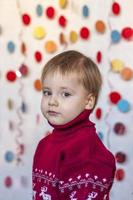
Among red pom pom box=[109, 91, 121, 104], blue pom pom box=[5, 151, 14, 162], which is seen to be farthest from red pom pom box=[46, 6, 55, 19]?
blue pom pom box=[5, 151, 14, 162]

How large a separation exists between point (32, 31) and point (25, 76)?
0.22 meters

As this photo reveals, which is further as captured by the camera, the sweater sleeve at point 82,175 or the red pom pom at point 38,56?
the red pom pom at point 38,56

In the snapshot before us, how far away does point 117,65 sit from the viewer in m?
2.07

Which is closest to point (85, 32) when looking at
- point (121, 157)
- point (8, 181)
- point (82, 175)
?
point (121, 157)

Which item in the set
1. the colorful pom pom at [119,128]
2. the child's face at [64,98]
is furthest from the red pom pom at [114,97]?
the child's face at [64,98]

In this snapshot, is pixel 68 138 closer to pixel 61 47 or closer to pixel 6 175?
A: pixel 61 47

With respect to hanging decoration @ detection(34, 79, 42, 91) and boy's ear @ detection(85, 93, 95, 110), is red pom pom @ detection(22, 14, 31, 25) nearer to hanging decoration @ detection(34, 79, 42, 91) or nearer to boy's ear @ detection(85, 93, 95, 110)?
hanging decoration @ detection(34, 79, 42, 91)

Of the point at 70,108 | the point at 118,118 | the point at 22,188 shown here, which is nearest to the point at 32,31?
the point at 118,118

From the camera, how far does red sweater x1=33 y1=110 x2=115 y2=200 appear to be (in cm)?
133

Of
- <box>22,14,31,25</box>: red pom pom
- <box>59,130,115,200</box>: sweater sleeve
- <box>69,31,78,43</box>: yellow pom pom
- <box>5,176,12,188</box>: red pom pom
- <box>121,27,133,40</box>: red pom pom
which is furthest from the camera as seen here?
<box>5,176,12,188</box>: red pom pom

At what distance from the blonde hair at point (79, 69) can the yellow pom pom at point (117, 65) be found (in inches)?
25.7

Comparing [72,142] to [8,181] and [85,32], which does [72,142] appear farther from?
[8,181]

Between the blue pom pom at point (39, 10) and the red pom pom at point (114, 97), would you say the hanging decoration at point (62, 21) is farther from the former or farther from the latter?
the red pom pom at point (114, 97)

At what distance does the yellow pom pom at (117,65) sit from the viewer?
6.77 ft
